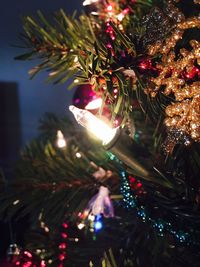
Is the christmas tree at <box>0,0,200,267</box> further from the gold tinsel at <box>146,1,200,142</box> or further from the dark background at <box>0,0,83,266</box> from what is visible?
the dark background at <box>0,0,83,266</box>

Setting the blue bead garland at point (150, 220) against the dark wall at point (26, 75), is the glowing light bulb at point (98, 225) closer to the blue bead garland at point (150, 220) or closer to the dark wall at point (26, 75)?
the blue bead garland at point (150, 220)

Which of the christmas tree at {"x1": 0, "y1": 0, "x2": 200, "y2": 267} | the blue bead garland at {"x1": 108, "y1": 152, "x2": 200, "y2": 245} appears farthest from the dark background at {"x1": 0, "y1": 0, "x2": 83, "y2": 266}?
the blue bead garland at {"x1": 108, "y1": 152, "x2": 200, "y2": 245}

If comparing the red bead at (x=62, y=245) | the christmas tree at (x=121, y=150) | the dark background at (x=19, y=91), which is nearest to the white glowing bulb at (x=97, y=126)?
the christmas tree at (x=121, y=150)

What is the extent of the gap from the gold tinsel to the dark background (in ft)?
1.14

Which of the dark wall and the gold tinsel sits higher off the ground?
the dark wall

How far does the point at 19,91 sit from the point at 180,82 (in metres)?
0.50

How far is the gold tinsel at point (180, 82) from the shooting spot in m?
0.24

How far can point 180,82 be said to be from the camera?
25 centimetres

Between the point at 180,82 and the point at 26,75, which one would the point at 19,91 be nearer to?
the point at 26,75

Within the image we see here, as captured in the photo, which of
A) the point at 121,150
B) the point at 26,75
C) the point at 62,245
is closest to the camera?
the point at 121,150

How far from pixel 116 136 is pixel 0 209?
0.62ft

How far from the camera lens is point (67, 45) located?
0.33 metres

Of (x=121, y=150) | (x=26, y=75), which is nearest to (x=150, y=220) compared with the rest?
(x=121, y=150)

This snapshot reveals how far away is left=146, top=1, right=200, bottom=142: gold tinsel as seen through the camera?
0.79ft
